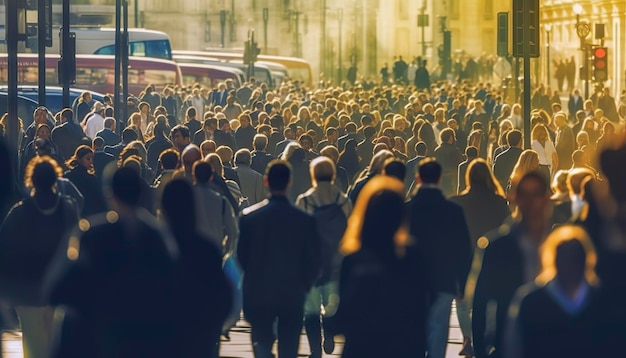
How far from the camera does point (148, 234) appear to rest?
28.5 feet

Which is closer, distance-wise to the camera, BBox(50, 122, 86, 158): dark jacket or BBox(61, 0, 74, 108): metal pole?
BBox(50, 122, 86, 158): dark jacket

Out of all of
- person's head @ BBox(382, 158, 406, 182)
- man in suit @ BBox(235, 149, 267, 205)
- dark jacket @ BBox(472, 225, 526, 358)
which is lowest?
dark jacket @ BBox(472, 225, 526, 358)

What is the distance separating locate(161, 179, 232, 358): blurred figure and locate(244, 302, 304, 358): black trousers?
224cm

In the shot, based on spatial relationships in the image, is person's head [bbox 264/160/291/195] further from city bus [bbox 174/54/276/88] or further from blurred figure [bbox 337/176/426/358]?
city bus [bbox 174/54/276/88]

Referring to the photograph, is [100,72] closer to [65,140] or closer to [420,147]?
[65,140]

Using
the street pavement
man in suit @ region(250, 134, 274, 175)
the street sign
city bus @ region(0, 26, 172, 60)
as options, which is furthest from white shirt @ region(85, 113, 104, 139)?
city bus @ region(0, 26, 172, 60)

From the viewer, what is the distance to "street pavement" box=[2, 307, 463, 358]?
1371 centimetres

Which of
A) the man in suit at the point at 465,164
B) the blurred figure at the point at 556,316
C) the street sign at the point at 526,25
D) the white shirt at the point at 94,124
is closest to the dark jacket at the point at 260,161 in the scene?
the man in suit at the point at 465,164

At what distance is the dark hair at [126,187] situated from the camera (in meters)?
9.20

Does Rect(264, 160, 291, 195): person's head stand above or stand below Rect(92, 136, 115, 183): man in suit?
above

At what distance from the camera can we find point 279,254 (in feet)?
36.1

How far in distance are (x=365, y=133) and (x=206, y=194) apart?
33.0 ft

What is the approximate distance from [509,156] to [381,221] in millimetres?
11818

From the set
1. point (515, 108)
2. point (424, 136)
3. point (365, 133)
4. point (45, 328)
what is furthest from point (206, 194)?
point (515, 108)
